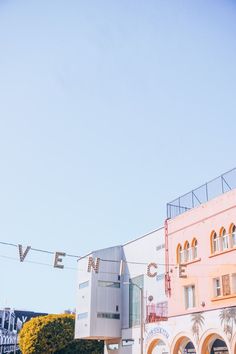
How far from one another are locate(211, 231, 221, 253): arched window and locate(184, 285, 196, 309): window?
3.27m

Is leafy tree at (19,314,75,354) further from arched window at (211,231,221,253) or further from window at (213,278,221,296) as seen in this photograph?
arched window at (211,231,221,253)

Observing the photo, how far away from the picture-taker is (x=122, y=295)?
4222cm

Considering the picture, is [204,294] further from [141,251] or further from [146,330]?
[141,251]

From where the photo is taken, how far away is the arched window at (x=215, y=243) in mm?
29423

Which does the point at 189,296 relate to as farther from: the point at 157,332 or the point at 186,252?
the point at 157,332

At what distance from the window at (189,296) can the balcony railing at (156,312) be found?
2.87m

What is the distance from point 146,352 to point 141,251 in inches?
366

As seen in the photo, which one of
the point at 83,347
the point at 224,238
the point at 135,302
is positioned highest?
the point at 224,238

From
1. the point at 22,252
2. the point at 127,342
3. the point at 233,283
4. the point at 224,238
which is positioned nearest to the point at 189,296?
the point at 233,283

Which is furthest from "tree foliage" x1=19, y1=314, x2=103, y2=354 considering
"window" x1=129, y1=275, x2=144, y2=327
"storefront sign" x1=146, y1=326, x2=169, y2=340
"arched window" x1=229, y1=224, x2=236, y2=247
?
"arched window" x1=229, y1=224, x2=236, y2=247

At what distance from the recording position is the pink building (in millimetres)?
27156

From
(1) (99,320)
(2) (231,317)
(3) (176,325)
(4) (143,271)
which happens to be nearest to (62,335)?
(1) (99,320)

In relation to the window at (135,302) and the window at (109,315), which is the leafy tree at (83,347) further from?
the window at (135,302)

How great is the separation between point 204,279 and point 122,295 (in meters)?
14.0
